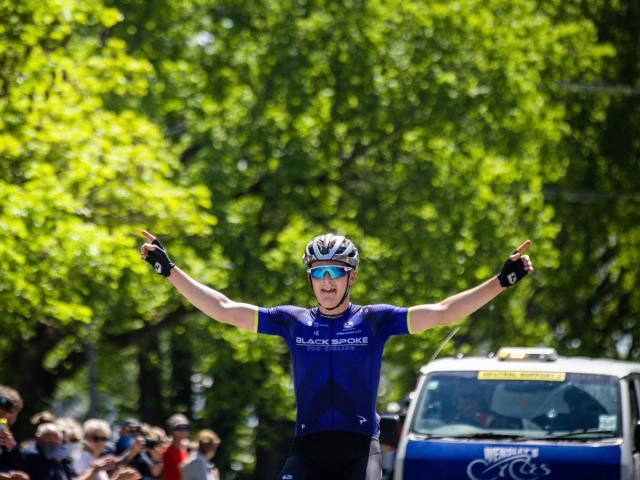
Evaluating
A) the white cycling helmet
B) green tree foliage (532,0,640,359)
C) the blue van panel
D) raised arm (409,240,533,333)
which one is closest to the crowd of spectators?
the blue van panel

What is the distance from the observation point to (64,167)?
1770cm

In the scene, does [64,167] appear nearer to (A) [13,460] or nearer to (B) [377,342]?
(A) [13,460]

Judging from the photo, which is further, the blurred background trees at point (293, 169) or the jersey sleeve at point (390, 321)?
the blurred background trees at point (293, 169)

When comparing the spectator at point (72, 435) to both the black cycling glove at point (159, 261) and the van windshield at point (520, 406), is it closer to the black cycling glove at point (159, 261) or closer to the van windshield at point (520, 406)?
the van windshield at point (520, 406)

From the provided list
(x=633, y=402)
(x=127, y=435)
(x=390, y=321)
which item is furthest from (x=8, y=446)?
(x=633, y=402)

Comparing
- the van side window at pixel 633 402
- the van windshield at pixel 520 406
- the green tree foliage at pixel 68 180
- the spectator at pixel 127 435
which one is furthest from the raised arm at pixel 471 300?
the green tree foliage at pixel 68 180

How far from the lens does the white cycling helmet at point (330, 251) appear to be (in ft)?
23.6

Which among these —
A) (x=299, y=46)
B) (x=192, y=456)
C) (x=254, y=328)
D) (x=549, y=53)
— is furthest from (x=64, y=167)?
(x=549, y=53)

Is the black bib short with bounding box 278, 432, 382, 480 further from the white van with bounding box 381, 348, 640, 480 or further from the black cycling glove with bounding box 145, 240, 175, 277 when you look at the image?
the white van with bounding box 381, 348, 640, 480

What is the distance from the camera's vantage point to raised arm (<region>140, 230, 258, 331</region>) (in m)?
7.16

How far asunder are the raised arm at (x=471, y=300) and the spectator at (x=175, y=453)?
6.50 metres

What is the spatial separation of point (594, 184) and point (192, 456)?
24.0 metres

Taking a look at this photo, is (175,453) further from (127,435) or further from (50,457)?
(50,457)

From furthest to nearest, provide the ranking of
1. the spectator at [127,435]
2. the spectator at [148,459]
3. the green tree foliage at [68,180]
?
the green tree foliage at [68,180]
the spectator at [127,435]
the spectator at [148,459]
